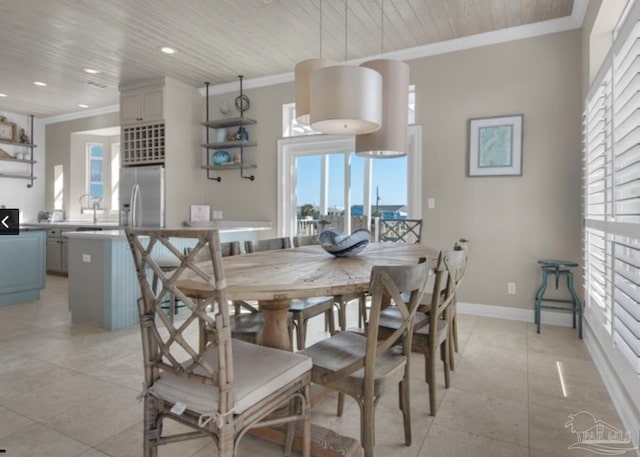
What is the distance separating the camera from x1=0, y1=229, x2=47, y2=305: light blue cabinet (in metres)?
4.20

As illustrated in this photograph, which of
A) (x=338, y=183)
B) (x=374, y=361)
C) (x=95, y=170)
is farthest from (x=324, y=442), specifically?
(x=95, y=170)

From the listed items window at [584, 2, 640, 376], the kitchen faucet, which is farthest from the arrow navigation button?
window at [584, 2, 640, 376]

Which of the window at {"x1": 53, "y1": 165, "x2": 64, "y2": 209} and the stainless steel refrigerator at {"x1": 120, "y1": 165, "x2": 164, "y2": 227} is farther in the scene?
the window at {"x1": 53, "y1": 165, "x2": 64, "y2": 209}

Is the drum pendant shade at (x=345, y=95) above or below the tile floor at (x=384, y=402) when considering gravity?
above

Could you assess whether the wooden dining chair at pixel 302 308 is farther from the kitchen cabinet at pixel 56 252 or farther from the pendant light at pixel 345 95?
the kitchen cabinet at pixel 56 252

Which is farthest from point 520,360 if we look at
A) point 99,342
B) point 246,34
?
point 246,34

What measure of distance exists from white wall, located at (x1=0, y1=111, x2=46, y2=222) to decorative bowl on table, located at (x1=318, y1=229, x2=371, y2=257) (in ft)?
23.3

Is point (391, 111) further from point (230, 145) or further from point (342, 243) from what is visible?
point (230, 145)

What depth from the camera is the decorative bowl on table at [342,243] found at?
232 centimetres

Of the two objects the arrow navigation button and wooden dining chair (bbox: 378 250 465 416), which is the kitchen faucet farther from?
wooden dining chair (bbox: 378 250 465 416)

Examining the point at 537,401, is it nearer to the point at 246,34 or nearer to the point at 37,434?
the point at 37,434

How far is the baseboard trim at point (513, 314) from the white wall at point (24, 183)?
7.61 m

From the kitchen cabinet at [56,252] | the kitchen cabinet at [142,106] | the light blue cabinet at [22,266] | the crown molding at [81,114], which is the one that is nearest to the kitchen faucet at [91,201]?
the kitchen cabinet at [56,252]

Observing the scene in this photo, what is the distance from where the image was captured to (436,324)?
6.38 feet
